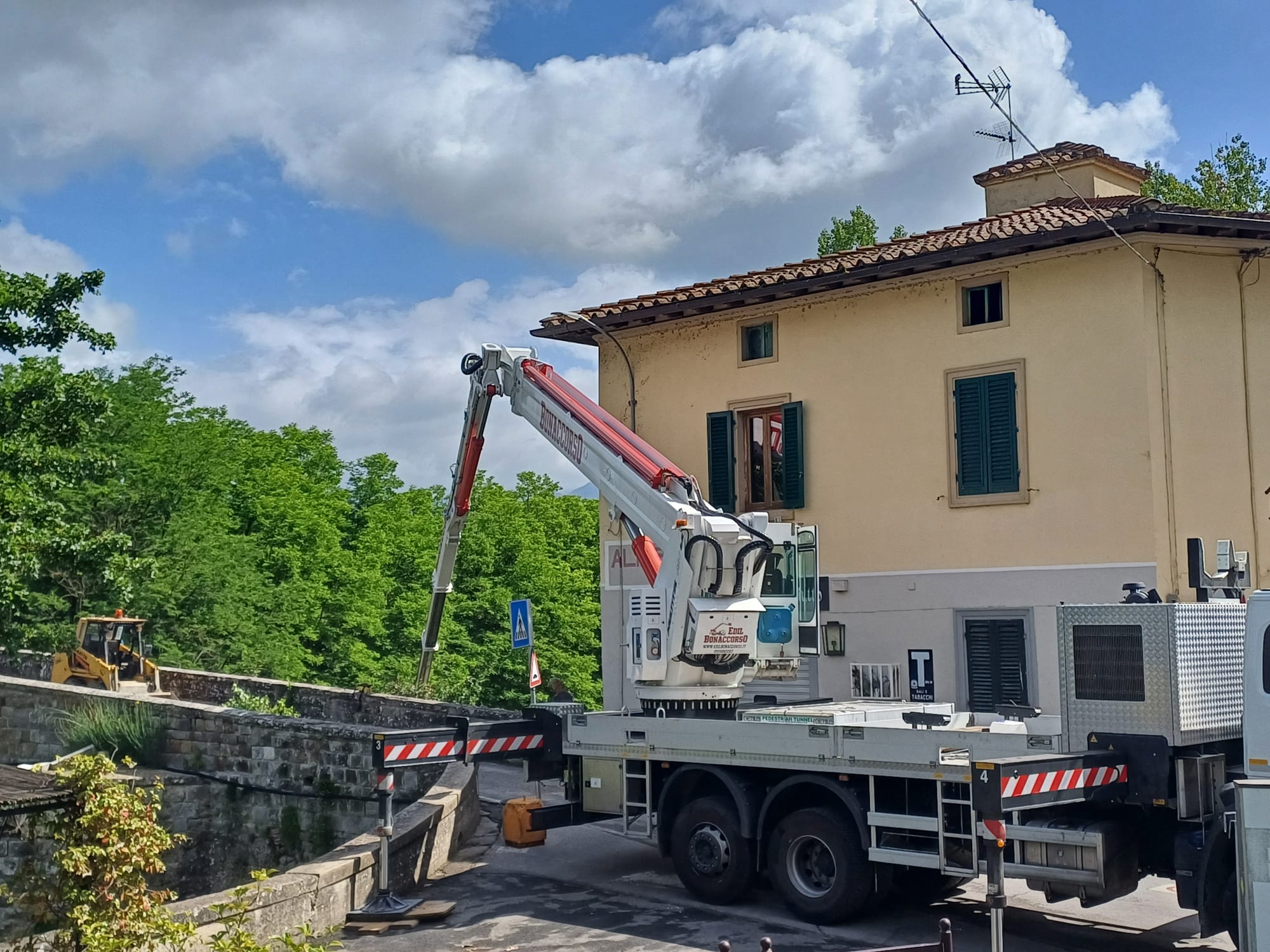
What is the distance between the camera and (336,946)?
10617mm

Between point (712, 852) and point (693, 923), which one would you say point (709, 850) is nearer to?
point (712, 852)

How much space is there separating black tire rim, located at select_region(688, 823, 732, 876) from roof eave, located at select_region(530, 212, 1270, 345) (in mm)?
8906

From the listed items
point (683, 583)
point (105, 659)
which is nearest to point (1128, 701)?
point (683, 583)

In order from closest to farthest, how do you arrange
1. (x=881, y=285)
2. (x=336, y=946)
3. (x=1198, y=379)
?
(x=336, y=946), (x=1198, y=379), (x=881, y=285)

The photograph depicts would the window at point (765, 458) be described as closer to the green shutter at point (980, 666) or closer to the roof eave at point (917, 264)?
the roof eave at point (917, 264)

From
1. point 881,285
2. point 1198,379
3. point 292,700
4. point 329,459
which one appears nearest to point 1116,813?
point 1198,379

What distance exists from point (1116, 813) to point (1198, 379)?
8.47 metres

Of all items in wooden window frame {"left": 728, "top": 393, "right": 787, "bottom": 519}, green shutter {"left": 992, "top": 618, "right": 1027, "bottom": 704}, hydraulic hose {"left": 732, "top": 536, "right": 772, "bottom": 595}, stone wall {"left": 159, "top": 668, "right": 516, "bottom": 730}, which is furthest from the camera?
stone wall {"left": 159, "top": 668, "right": 516, "bottom": 730}

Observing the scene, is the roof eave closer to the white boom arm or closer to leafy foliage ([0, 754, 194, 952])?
the white boom arm

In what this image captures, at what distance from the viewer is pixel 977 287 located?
1783 cm

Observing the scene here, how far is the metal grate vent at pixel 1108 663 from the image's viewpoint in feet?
32.0

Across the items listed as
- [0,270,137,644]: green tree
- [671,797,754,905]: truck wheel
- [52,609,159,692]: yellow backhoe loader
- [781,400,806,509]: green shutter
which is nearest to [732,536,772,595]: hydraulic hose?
[671,797,754,905]: truck wheel

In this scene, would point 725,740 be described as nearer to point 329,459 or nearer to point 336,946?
point 336,946

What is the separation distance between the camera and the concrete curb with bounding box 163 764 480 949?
32.5 feet
